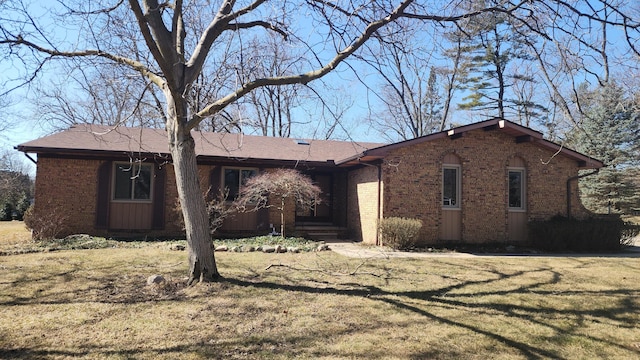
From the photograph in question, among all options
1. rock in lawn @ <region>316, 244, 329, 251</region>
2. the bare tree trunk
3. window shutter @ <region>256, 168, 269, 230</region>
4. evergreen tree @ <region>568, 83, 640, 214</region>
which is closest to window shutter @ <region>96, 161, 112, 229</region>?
window shutter @ <region>256, 168, 269, 230</region>

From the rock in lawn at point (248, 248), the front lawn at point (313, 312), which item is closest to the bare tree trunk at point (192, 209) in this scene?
the front lawn at point (313, 312)

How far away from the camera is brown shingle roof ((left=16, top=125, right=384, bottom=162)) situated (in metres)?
12.5

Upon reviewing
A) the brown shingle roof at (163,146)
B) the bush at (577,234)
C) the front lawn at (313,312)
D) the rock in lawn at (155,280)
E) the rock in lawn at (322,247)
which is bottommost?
the front lawn at (313,312)

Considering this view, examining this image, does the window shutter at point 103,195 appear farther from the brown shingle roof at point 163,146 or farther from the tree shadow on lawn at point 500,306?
the tree shadow on lawn at point 500,306

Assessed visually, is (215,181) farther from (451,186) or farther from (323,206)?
(451,186)

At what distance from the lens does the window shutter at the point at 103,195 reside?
13.2 meters

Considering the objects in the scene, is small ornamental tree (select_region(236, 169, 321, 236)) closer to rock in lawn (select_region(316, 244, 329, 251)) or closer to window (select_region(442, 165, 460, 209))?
rock in lawn (select_region(316, 244, 329, 251))

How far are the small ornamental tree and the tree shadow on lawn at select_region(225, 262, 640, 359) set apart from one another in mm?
5860

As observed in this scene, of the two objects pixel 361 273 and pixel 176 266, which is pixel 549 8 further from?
pixel 176 266

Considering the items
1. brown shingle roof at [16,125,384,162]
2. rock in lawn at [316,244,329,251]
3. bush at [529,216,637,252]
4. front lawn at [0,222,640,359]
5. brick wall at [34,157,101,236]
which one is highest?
brown shingle roof at [16,125,384,162]

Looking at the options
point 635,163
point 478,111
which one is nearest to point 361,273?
point 478,111

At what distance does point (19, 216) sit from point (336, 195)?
774 inches

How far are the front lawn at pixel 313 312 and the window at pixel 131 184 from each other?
484 centimetres

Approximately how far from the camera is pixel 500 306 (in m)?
5.88
